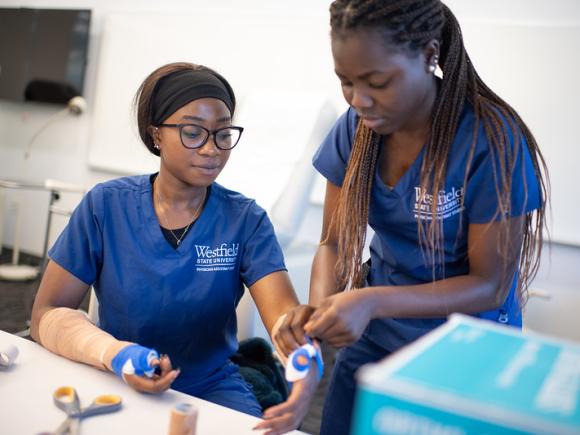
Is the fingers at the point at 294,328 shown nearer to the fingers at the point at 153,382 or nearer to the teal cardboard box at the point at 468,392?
the fingers at the point at 153,382

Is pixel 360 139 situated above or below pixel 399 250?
above

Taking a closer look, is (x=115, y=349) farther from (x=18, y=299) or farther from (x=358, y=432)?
(x=18, y=299)

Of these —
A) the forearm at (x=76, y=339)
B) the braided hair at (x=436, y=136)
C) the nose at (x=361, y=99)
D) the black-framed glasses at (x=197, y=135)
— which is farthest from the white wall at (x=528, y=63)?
the forearm at (x=76, y=339)

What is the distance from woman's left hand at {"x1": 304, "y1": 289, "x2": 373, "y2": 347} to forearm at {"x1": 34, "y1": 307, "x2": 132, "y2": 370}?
38 cm

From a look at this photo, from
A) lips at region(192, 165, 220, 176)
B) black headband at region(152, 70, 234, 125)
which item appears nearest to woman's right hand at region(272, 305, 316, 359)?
lips at region(192, 165, 220, 176)

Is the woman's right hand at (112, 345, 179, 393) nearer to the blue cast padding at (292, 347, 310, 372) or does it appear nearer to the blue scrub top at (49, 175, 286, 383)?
the blue cast padding at (292, 347, 310, 372)

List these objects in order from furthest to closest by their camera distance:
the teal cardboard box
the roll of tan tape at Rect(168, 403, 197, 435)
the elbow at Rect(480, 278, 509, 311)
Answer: the elbow at Rect(480, 278, 509, 311)
the roll of tan tape at Rect(168, 403, 197, 435)
the teal cardboard box

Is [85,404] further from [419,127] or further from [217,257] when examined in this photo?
[419,127]

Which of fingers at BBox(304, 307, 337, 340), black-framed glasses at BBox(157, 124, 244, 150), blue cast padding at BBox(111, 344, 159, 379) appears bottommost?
blue cast padding at BBox(111, 344, 159, 379)

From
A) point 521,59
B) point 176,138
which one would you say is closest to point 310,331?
point 176,138

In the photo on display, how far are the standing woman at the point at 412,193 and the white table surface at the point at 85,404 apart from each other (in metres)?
0.15

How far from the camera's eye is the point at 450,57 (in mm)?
1068

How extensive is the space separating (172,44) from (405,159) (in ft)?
10.2

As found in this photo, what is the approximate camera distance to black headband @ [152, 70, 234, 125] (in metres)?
1.40
